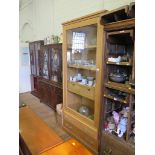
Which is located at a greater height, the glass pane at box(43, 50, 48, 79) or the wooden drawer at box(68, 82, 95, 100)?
the glass pane at box(43, 50, 48, 79)

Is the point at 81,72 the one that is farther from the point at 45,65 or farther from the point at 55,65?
the point at 45,65

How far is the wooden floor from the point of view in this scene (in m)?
2.88

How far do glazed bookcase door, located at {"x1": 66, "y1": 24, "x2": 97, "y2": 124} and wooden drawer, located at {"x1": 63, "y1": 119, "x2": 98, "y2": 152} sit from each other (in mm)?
231

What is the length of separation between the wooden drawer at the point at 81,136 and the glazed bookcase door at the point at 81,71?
0.23m

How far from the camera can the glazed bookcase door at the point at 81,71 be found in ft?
7.58

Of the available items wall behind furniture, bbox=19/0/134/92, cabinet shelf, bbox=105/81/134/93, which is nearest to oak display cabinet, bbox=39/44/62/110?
wall behind furniture, bbox=19/0/134/92

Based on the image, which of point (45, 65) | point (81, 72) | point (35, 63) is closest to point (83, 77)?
point (81, 72)

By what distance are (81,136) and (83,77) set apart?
3.15 ft

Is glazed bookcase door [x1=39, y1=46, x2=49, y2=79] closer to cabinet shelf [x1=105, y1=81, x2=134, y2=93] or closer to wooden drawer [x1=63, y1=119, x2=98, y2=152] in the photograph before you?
wooden drawer [x1=63, y1=119, x2=98, y2=152]

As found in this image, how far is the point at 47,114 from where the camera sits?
3713 mm
